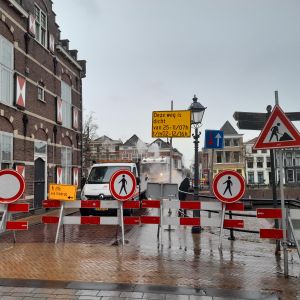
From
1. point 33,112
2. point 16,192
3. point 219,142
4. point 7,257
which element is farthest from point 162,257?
point 33,112

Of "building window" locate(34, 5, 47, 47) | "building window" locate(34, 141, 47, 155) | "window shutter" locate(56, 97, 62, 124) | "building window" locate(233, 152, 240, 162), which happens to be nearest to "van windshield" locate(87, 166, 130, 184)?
"building window" locate(34, 141, 47, 155)

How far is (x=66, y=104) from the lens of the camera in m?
22.0

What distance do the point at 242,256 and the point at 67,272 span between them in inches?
137

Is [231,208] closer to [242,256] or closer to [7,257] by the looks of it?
[242,256]

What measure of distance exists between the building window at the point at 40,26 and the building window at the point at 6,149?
225 inches

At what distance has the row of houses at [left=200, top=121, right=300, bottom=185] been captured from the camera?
68625 millimetres

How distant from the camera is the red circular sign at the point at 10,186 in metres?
8.66

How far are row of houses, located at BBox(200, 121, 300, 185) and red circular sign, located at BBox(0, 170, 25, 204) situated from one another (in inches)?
2291

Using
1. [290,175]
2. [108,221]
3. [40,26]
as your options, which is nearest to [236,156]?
[290,175]

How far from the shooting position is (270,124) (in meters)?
6.63

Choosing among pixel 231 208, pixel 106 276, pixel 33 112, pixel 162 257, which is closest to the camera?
pixel 106 276

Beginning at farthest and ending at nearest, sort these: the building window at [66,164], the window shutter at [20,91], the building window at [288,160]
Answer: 1. the building window at [288,160]
2. the building window at [66,164]
3. the window shutter at [20,91]

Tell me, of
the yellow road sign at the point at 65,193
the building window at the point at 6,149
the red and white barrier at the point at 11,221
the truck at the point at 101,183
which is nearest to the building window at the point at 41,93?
the building window at the point at 6,149

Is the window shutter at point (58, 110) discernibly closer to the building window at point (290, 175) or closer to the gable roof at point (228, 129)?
the gable roof at point (228, 129)
